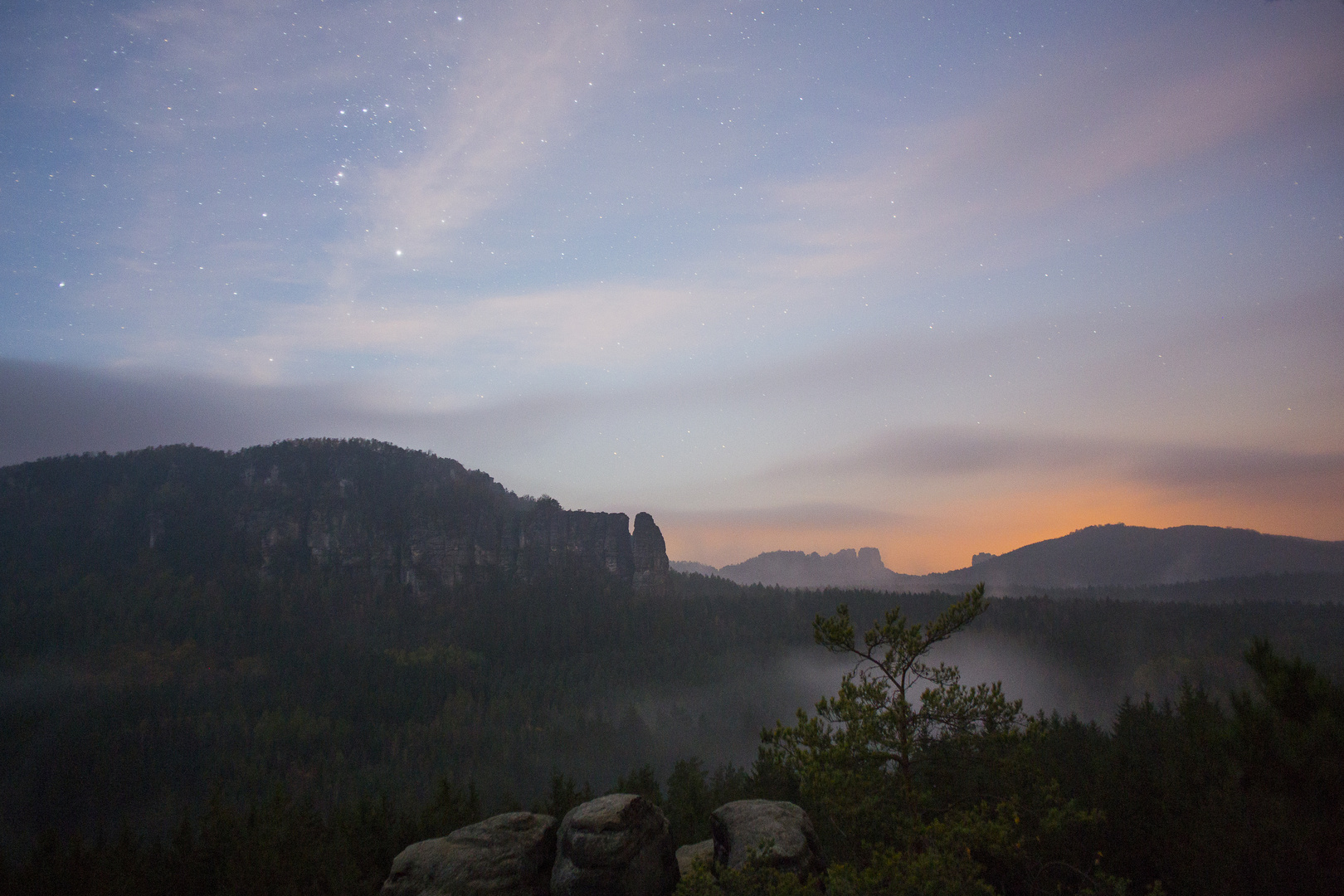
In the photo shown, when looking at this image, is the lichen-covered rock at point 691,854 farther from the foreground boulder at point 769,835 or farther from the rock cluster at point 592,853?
the foreground boulder at point 769,835

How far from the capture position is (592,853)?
2294 cm

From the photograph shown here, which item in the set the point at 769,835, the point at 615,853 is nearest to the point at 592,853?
the point at 615,853

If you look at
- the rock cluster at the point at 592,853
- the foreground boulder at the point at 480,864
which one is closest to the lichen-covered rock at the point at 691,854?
the rock cluster at the point at 592,853

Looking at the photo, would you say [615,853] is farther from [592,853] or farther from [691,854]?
[691,854]

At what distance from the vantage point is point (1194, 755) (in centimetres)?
4394

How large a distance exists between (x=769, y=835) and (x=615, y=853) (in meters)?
5.48

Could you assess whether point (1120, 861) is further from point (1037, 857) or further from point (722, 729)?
point (722, 729)

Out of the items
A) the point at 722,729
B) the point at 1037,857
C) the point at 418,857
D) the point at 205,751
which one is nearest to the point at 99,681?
the point at 205,751

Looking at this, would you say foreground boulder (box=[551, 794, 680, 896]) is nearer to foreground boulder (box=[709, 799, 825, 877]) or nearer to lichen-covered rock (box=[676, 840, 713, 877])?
lichen-covered rock (box=[676, 840, 713, 877])

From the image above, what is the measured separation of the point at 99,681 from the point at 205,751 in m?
75.6

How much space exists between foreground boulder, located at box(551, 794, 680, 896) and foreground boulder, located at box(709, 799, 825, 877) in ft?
7.17

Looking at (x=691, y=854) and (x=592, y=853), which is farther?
(x=691, y=854)

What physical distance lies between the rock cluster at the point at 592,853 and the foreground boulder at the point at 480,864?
0.10 ft

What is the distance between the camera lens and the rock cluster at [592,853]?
22.0 m
